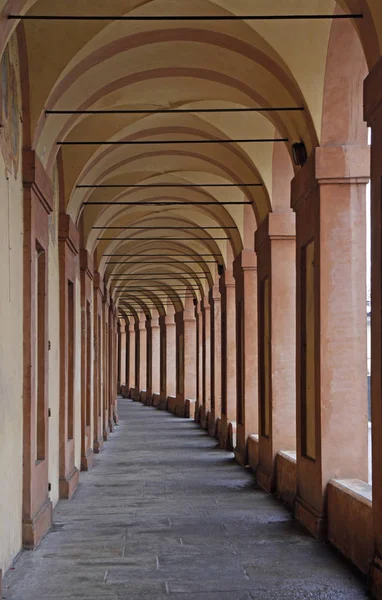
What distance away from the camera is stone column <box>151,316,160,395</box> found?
151ft

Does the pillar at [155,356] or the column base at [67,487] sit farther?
the pillar at [155,356]

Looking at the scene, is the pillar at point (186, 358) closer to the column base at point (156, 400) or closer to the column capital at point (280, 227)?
the column base at point (156, 400)

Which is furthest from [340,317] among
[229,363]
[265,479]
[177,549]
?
[229,363]

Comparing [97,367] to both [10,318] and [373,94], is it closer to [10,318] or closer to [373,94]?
[10,318]

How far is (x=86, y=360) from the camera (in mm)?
18781

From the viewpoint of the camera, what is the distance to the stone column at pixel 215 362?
2638 cm

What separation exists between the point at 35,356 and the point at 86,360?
8.44 meters

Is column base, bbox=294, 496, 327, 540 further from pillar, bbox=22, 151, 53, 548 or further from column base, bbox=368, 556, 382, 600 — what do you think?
pillar, bbox=22, 151, 53, 548

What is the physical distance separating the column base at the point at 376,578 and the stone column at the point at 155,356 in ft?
127

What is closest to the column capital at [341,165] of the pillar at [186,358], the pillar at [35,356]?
the pillar at [35,356]

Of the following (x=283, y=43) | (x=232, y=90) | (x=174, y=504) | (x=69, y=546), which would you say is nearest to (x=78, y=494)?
(x=174, y=504)

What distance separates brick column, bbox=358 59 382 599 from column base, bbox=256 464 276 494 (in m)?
6.43

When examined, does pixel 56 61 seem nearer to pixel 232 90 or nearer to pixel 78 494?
pixel 232 90

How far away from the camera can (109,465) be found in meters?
18.7
